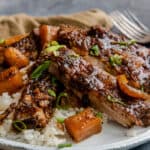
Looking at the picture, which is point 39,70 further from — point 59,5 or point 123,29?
point 59,5

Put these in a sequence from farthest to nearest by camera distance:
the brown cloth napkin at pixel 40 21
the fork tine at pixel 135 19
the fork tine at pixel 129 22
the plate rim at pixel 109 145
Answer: the fork tine at pixel 135 19 < the fork tine at pixel 129 22 < the brown cloth napkin at pixel 40 21 < the plate rim at pixel 109 145

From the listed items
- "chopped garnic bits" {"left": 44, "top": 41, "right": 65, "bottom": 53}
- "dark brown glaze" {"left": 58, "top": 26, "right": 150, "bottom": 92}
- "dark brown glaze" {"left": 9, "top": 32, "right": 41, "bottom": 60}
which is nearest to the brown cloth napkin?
Answer: "dark brown glaze" {"left": 9, "top": 32, "right": 41, "bottom": 60}

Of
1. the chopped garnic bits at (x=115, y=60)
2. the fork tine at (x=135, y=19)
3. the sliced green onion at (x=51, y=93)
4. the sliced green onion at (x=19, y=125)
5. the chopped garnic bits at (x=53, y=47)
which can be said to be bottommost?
the sliced green onion at (x=19, y=125)

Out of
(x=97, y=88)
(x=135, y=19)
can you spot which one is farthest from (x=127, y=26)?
(x=97, y=88)

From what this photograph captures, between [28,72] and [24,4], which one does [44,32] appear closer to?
[28,72]

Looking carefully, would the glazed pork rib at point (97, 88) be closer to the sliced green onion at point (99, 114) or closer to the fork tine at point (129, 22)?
the sliced green onion at point (99, 114)

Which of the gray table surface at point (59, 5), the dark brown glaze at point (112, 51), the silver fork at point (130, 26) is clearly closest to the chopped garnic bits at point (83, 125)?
the dark brown glaze at point (112, 51)

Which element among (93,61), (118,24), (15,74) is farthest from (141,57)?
(118,24)
